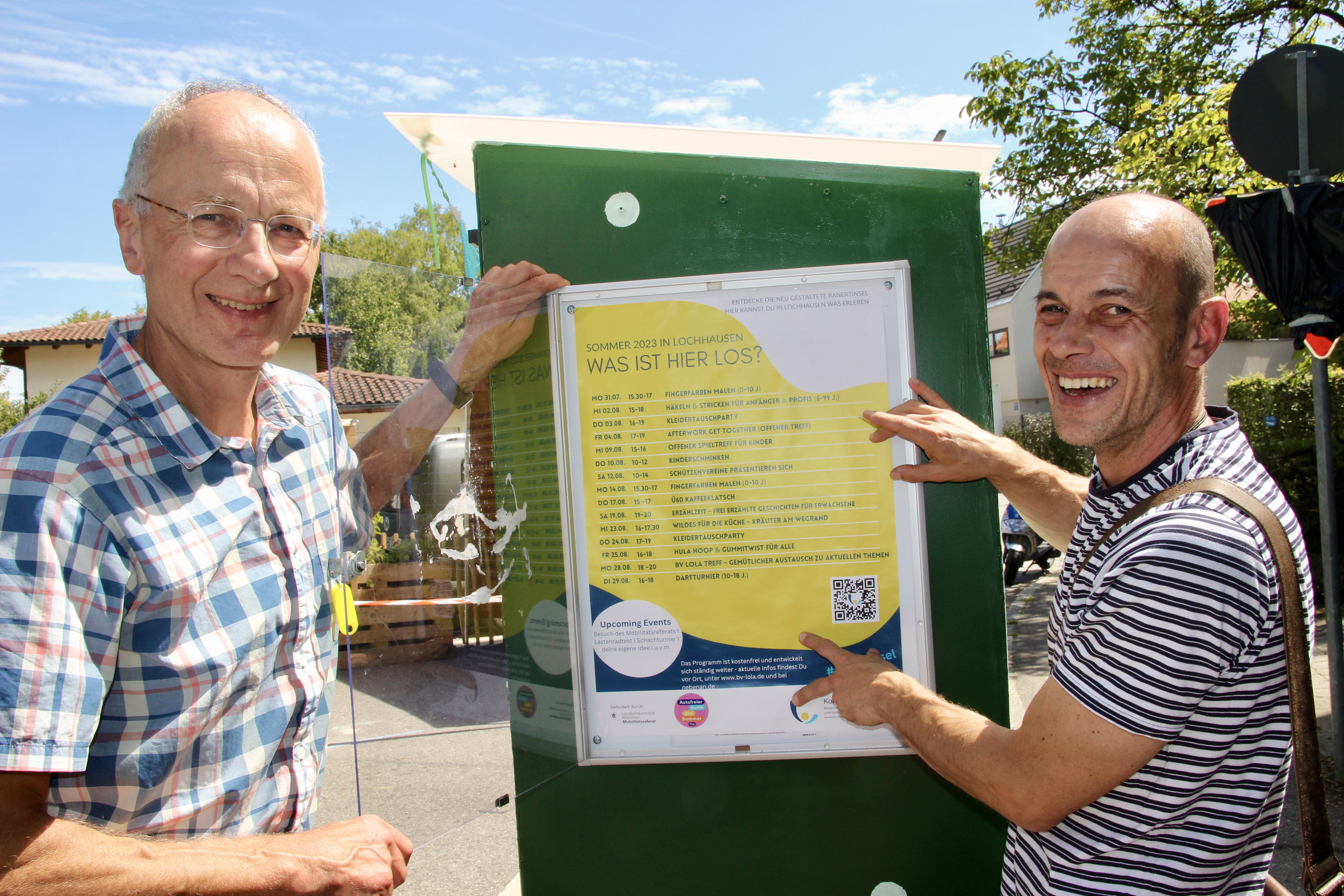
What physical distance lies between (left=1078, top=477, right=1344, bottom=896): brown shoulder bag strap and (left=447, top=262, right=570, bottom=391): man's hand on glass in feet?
4.11

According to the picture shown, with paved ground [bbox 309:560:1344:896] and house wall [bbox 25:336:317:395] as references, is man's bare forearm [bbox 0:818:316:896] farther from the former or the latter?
house wall [bbox 25:336:317:395]

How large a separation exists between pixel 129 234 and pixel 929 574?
5.61 ft

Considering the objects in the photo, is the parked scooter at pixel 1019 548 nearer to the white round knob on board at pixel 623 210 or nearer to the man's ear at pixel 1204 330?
the man's ear at pixel 1204 330

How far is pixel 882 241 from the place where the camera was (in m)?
1.78

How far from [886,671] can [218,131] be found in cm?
165

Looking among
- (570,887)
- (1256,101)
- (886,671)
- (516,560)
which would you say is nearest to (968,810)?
(886,671)

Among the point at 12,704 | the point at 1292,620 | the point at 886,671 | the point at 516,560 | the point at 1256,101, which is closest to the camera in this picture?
the point at 12,704

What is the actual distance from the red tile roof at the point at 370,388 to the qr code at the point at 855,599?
1.03 m

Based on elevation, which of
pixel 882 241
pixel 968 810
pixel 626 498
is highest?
pixel 882 241

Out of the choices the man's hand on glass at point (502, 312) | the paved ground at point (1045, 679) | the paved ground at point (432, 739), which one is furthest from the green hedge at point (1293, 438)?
the paved ground at point (432, 739)

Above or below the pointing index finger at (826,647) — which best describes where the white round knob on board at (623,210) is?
above

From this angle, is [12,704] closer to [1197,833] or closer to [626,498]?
[626,498]

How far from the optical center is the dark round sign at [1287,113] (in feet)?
11.2

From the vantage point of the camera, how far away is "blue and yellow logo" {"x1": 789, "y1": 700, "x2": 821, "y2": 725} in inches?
70.4
